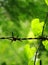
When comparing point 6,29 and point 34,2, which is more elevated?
point 34,2

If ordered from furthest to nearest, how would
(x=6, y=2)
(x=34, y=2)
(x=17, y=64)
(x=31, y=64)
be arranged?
(x=17, y=64)
(x=6, y=2)
(x=34, y=2)
(x=31, y=64)

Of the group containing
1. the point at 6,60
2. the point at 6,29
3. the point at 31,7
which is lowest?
the point at 6,60

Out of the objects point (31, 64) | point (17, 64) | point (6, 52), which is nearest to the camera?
point (31, 64)

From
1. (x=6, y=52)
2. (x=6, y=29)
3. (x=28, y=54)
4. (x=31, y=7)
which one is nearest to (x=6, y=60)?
(x=6, y=52)

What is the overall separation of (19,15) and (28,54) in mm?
1279

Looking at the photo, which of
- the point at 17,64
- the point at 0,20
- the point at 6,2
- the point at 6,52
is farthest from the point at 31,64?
the point at 6,52

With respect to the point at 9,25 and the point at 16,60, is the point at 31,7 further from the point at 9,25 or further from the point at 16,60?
the point at 16,60

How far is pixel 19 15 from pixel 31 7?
19 cm

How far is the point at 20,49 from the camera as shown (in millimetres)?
3129

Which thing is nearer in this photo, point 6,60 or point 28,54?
point 28,54

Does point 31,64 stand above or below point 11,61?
above

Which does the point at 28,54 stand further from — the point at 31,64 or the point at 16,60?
the point at 16,60

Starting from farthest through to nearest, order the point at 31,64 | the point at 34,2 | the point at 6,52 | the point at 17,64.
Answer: the point at 6,52 → the point at 17,64 → the point at 34,2 → the point at 31,64

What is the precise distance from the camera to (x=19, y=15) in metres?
2.68
